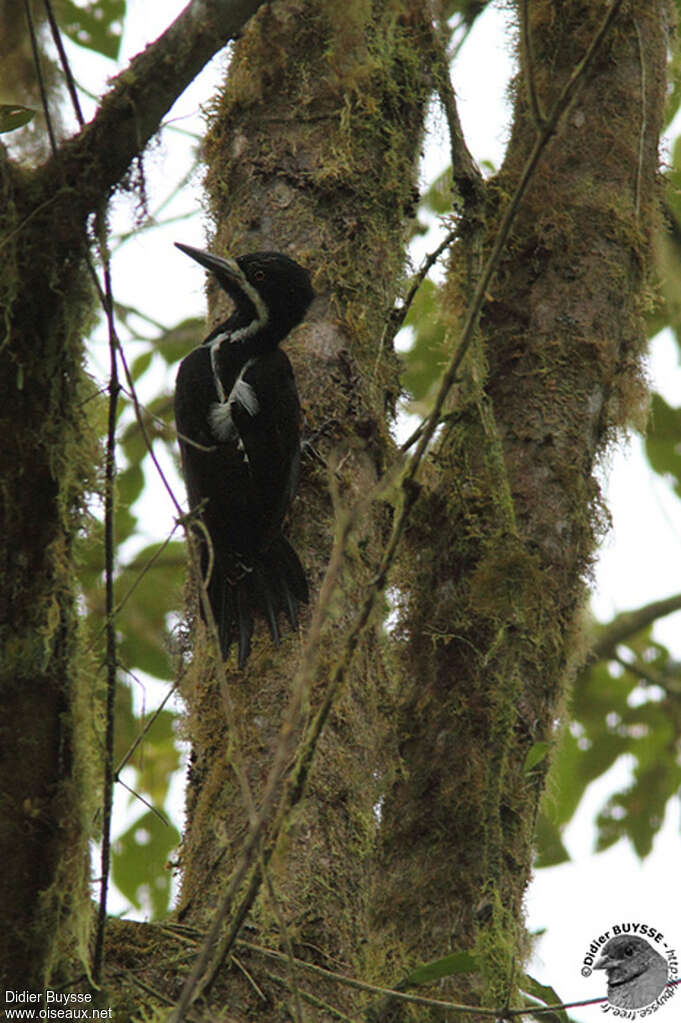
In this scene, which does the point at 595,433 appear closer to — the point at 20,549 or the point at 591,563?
the point at 591,563

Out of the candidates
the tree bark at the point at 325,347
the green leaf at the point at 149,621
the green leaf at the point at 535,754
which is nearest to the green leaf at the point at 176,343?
the green leaf at the point at 149,621

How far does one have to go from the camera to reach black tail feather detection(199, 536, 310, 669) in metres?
2.98

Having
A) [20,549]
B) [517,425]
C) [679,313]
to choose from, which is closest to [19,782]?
[20,549]

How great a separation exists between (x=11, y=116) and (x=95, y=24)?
1926 mm

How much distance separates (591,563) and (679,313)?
121 cm

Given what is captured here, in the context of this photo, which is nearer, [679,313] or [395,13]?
[395,13]

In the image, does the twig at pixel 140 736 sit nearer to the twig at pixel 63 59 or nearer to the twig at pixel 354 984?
the twig at pixel 354 984

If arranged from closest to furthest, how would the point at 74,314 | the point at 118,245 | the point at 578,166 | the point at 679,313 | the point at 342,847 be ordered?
the point at 74,314
the point at 118,245
the point at 342,847
the point at 578,166
the point at 679,313

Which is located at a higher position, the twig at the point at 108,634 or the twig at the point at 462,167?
the twig at the point at 462,167

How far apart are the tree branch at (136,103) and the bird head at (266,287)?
3.07ft

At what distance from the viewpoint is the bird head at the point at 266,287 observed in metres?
3.12

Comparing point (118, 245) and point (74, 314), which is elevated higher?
point (118, 245)

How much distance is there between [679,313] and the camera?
4.13 m

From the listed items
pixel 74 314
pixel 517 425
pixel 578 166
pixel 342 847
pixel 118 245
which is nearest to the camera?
pixel 74 314
